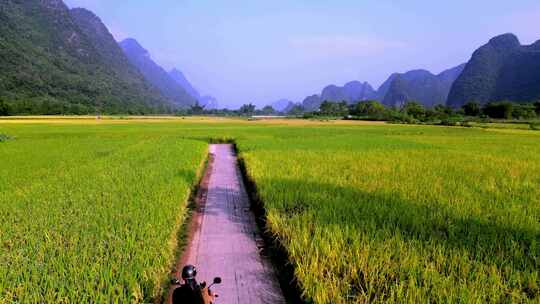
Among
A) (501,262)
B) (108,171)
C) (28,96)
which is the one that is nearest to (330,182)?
(501,262)

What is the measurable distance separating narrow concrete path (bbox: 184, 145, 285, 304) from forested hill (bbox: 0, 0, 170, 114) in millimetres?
71133

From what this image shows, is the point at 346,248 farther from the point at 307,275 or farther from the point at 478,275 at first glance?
the point at 478,275

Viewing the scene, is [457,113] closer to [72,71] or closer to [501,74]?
[501,74]

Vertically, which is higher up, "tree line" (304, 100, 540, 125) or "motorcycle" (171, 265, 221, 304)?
"tree line" (304, 100, 540, 125)

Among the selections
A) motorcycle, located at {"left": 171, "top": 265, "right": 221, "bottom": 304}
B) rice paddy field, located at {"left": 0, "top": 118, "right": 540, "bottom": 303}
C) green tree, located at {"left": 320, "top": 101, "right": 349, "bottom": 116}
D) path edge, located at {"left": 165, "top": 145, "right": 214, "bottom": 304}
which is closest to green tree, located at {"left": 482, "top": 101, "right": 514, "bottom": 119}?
green tree, located at {"left": 320, "top": 101, "right": 349, "bottom": 116}

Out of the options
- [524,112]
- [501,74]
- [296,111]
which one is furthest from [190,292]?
[296,111]

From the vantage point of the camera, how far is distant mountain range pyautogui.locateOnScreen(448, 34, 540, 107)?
101 meters

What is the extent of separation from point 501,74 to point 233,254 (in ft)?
469

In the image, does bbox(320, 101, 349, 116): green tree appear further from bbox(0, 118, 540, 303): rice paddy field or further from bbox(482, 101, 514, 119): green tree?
bbox(0, 118, 540, 303): rice paddy field

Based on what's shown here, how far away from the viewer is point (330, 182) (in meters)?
9.12

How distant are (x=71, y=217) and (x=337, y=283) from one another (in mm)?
4477

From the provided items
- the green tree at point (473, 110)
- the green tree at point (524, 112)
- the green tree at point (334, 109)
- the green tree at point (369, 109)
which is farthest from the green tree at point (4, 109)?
the green tree at point (524, 112)

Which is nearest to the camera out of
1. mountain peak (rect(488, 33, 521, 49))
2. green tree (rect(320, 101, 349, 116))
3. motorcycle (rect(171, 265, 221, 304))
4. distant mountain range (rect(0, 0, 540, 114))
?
motorcycle (rect(171, 265, 221, 304))

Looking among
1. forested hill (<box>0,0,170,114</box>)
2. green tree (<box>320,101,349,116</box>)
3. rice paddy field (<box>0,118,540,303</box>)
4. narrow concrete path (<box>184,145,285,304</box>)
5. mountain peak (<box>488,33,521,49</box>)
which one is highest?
mountain peak (<box>488,33,521,49</box>)
